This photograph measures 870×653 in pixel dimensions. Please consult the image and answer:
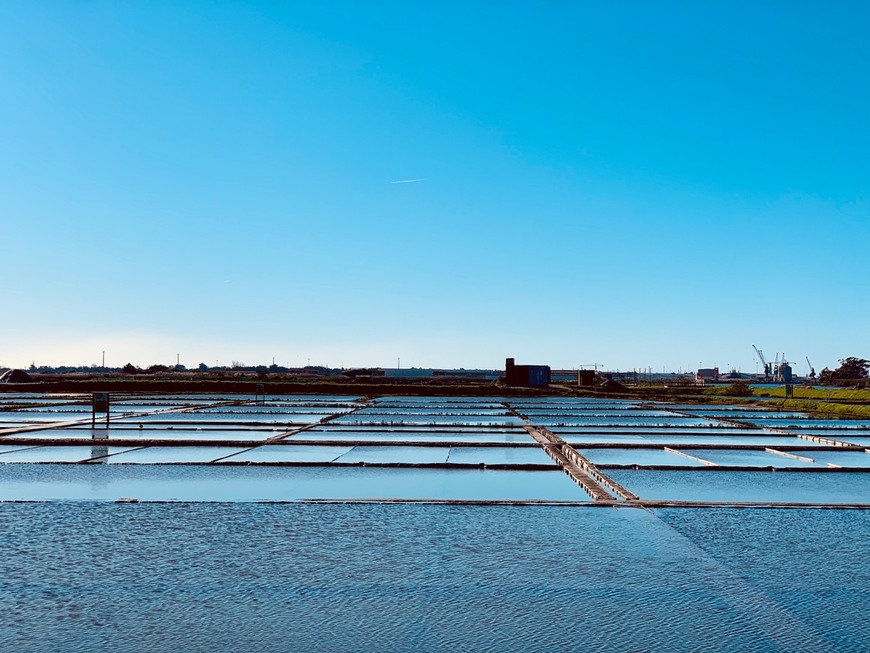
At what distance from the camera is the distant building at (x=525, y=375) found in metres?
59.8

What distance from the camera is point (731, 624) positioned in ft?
15.9

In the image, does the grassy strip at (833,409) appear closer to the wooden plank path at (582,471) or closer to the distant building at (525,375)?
the wooden plank path at (582,471)

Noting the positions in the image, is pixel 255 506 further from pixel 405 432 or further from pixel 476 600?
pixel 405 432

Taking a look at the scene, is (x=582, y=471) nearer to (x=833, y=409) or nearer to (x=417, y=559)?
(x=417, y=559)

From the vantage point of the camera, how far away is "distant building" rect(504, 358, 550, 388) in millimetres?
59750

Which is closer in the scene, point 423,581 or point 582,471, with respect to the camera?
point 423,581

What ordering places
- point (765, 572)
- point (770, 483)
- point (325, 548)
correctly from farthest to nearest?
point (770, 483) → point (325, 548) → point (765, 572)

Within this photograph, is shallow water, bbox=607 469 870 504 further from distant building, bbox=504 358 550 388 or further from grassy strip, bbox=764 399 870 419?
distant building, bbox=504 358 550 388

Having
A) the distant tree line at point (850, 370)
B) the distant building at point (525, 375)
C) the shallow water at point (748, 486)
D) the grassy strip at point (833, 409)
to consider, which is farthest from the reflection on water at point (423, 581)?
the distant tree line at point (850, 370)

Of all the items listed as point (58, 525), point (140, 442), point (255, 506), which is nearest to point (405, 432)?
point (140, 442)

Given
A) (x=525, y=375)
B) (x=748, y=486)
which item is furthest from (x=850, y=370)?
(x=748, y=486)

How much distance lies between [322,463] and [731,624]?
776cm

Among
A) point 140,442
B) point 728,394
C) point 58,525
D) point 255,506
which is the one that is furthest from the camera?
point 728,394

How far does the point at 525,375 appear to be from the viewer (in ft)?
198
